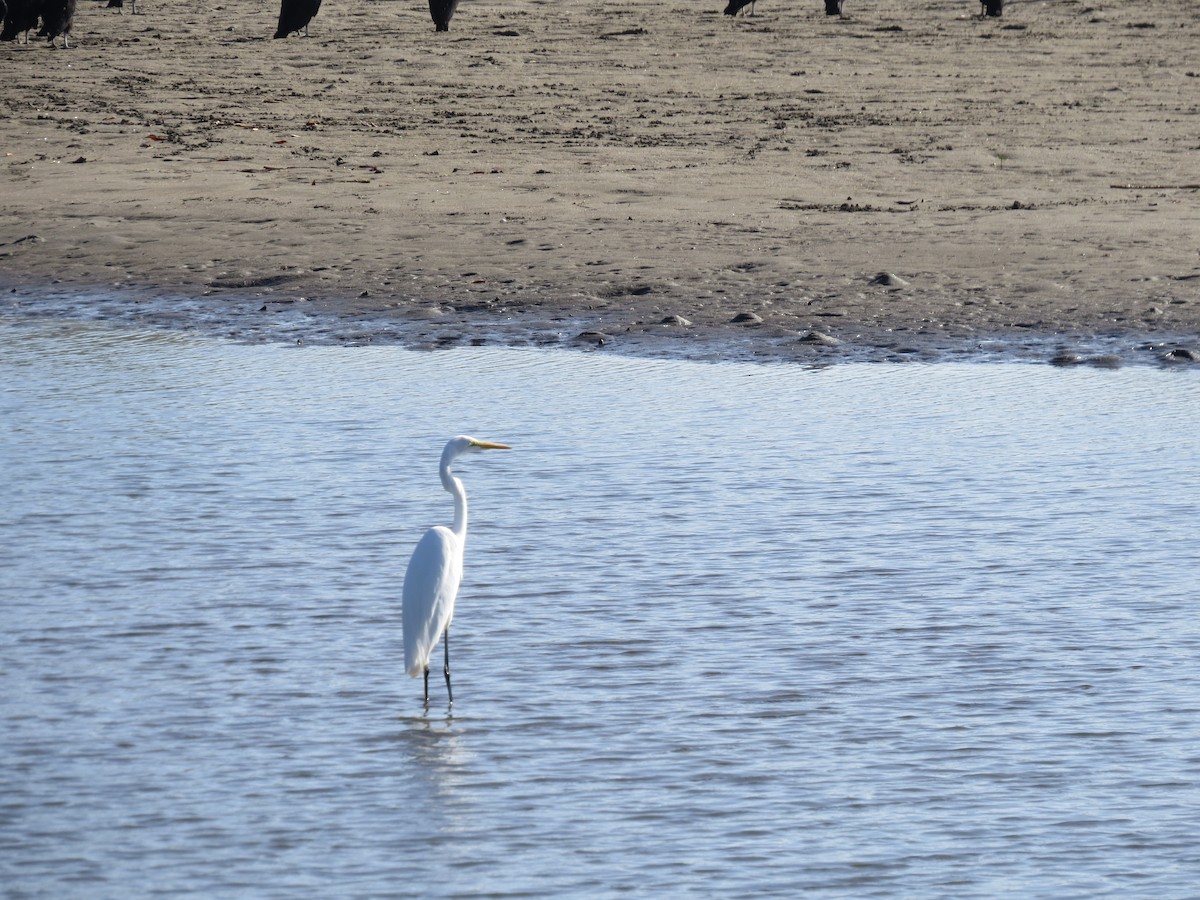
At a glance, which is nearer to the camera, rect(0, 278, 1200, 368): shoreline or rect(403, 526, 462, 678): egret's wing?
rect(403, 526, 462, 678): egret's wing

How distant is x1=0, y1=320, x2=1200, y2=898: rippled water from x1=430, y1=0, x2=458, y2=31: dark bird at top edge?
12945mm

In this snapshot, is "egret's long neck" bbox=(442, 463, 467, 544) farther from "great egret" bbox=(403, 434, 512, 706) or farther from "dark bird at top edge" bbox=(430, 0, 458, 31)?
"dark bird at top edge" bbox=(430, 0, 458, 31)

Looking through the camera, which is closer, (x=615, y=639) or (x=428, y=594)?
(x=428, y=594)

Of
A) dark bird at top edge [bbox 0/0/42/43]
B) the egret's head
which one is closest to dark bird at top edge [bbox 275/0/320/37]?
dark bird at top edge [bbox 0/0/42/43]

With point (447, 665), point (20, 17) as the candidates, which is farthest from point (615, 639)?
point (20, 17)

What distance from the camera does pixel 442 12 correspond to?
22641 mm

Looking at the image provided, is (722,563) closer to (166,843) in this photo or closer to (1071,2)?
(166,843)

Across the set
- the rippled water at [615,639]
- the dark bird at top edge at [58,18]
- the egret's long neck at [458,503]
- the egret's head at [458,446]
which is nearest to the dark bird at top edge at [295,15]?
the dark bird at top edge at [58,18]

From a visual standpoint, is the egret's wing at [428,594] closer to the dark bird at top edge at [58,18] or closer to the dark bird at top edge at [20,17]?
the dark bird at top edge at [58,18]

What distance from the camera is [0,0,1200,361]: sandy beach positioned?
1191cm

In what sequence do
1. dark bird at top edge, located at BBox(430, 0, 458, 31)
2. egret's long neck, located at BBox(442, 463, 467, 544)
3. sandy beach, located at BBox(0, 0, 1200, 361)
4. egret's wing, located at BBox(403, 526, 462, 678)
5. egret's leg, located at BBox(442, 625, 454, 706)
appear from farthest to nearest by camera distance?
1. dark bird at top edge, located at BBox(430, 0, 458, 31)
2. sandy beach, located at BBox(0, 0, 1200, 361)
3. egret's long neck, located at BBox(442, 463, 467, 544)
4. egret's leg, located at BBox(442, 625, 454, 706)
5. egret's wing, located at BBox(403, 526, 462, 678)

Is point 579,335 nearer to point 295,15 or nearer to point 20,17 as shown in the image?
point 295,15

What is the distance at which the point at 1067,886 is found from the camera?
466 centimetres

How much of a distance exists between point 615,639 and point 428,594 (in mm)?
693
